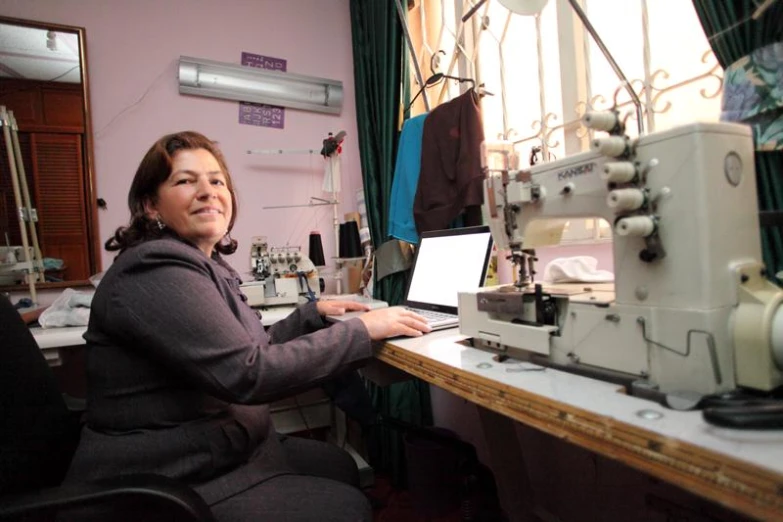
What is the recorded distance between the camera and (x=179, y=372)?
809mm

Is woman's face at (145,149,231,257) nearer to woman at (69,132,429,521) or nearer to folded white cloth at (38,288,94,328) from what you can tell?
woman at (69,132,429,521)

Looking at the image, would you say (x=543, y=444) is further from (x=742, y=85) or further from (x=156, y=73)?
(x=156, y=73)

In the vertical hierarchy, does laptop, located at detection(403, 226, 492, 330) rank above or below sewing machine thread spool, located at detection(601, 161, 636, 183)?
below

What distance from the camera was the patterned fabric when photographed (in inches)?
31.8

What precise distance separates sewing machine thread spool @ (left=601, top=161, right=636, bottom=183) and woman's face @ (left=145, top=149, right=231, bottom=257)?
847 millimetres

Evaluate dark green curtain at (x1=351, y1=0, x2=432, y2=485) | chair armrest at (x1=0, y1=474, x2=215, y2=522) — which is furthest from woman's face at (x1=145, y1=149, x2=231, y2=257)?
dark green curtain at (x1=351, y1=0, x2=432, y2=485)

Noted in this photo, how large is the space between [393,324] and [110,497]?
1.95 feet

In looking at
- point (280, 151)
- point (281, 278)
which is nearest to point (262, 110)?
point (280, 151)

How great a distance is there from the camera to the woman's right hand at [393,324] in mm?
985

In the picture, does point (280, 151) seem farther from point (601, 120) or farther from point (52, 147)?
point (601, 120)

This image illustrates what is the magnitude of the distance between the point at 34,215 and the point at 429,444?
1985mm

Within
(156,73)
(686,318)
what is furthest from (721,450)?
(156,73)

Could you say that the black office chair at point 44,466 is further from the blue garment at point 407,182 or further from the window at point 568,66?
the blue garment at point 407,182

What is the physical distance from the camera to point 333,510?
31.4 inches
